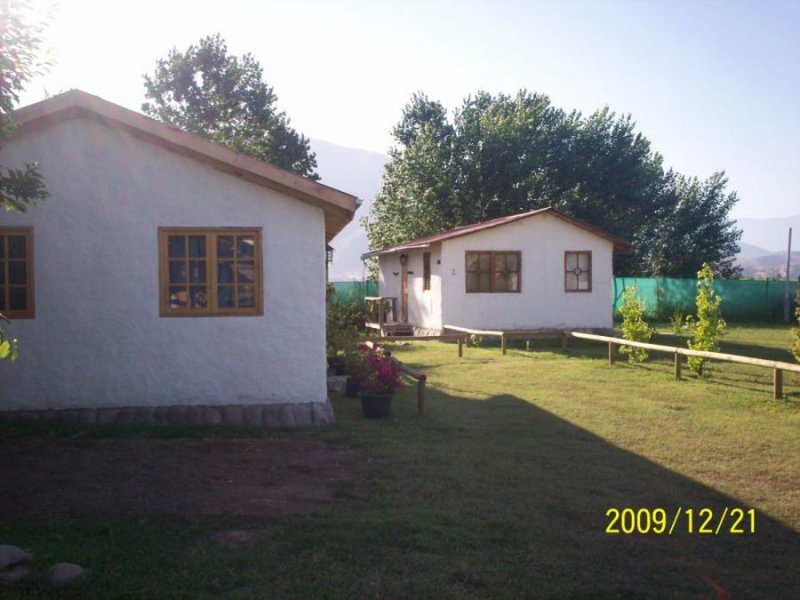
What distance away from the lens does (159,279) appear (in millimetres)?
9688

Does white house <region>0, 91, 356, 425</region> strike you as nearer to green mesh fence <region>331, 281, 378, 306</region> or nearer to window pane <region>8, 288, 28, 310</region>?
window pane <region>8, 288, 28, 310</region>

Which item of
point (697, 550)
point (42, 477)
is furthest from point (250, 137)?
point (697, 550)

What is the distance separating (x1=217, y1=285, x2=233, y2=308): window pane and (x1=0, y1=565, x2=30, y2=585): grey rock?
5.39 metres

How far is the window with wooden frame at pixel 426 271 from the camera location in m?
24.2

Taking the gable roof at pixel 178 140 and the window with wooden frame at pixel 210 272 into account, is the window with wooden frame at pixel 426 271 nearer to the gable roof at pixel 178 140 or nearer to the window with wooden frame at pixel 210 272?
the gable roof at pixel 178 140

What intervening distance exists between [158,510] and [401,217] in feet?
110

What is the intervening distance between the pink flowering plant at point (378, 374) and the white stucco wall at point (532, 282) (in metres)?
11.7

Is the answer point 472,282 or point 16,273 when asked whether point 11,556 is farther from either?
point 472,282

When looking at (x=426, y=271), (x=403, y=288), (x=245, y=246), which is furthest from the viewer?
(x=403, y=288)

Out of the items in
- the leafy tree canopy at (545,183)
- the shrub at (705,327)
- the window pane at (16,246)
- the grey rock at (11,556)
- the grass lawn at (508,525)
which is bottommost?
the grass lawn at (508,525)

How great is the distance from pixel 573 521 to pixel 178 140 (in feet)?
21.2

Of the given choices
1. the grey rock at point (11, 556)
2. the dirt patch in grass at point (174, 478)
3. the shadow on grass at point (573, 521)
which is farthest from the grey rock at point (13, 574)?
the shadow on grass at point (573, 521)

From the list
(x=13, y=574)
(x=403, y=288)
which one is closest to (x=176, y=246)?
(x=13, y=574)

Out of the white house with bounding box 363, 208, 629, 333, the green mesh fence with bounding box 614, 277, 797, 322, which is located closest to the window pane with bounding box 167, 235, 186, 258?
the white house with bounding box 363, 208, 629, 333
